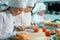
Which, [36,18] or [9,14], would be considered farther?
[36,18]

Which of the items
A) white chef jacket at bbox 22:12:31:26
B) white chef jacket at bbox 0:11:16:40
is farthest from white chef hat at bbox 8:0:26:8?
white chef jacket at bbox 22:12:31:26

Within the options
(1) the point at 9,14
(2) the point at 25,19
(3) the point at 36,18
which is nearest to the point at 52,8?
(3) the point at 36,18

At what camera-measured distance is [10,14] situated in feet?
7.29

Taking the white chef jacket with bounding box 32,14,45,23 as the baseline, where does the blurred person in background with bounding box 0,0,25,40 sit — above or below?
above

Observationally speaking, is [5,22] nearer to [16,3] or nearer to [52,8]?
[16,3]

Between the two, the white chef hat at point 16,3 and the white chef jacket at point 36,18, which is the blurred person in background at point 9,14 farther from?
the white chef jacket at point 36,18

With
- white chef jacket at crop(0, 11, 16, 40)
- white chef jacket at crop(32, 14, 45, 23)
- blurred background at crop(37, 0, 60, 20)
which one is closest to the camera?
white chef jacket at crop(0, 11, 16, 40)

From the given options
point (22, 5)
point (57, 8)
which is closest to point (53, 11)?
point (57, 8)

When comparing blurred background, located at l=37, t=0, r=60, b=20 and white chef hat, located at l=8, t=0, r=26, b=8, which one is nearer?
white chef hat, located at l=8, t=0, r=26, b=8

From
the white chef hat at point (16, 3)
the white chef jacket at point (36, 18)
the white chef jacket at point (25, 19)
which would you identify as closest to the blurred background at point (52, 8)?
the white chef jacket at point (36, 18)

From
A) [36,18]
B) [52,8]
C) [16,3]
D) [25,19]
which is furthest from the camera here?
[52,8]

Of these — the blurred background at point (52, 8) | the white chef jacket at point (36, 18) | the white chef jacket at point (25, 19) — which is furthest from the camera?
the blurred background at point (52, 8)

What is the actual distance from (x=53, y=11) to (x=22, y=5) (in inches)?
109

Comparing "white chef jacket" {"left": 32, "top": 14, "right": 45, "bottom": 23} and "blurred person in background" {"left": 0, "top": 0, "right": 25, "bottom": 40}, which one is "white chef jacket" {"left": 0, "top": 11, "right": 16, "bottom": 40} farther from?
"white chef jacket" {"left": 32, "top": 14, "right": 45, "bottom": 23}
